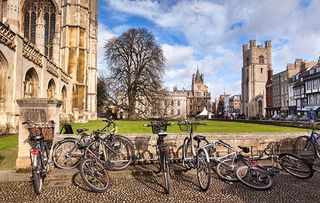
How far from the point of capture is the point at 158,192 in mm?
4262

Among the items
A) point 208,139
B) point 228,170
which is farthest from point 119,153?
point 228,170

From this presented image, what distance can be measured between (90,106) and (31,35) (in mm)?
11595

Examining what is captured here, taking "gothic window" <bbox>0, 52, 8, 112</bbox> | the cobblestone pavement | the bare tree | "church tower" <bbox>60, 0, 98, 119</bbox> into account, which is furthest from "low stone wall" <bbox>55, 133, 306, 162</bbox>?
the bare tree

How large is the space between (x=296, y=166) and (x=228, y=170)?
171cm

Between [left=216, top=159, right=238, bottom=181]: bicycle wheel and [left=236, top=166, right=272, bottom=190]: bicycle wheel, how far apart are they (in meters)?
0.15

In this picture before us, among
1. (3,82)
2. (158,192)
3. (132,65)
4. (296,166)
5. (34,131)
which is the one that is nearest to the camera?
(158,192)

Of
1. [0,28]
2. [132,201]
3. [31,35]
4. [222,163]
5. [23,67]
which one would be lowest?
[132,201]

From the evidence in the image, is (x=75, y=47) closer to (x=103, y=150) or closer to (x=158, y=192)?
(x=103, y=150)

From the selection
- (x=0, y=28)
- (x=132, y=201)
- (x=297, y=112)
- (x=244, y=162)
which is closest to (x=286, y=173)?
(x=244, y=162)

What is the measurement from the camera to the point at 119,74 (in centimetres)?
3353

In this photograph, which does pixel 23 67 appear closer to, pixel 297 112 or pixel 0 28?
pixel 0 28

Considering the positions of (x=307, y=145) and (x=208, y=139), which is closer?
(x=208, y=139)

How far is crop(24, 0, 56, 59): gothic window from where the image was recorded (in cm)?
2820

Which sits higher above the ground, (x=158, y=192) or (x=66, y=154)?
(x=66, y=154)
